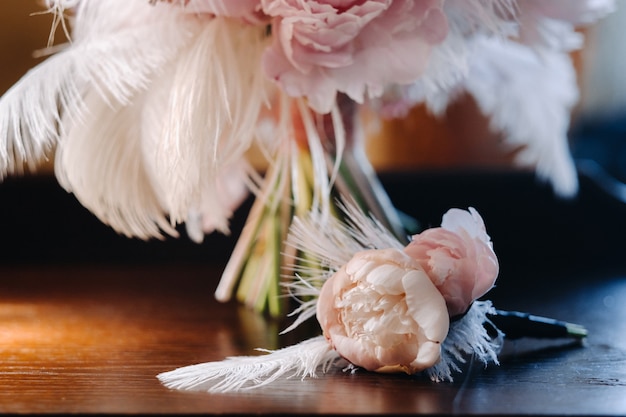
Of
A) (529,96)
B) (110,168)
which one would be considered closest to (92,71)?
(110,168)

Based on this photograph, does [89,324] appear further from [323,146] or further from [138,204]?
[323,146]

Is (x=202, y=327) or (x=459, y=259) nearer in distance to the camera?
(x=459, y=259)

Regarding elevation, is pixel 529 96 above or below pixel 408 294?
below

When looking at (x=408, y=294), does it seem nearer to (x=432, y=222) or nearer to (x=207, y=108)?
(x=207, y=108)

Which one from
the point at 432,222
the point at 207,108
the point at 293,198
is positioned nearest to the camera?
the point at 207,108

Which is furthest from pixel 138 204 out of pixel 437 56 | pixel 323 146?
pixel 437 56

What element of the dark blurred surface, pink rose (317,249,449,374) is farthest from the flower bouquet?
the dark blurred surface

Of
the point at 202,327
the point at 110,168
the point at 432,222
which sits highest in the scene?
the point at 110,168
